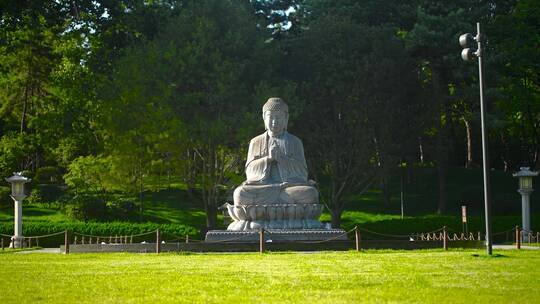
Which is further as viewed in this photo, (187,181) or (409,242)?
(187,181)

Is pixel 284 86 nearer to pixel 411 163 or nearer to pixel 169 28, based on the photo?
pixel 169 28

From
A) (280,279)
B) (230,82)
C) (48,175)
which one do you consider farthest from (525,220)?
(48,175)

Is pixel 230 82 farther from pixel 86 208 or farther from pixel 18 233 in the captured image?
A: pixel 18 233

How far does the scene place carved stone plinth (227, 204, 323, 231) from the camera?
90.1 ft

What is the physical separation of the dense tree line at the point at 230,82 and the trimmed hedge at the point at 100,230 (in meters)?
3.42

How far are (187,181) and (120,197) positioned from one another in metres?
6.17

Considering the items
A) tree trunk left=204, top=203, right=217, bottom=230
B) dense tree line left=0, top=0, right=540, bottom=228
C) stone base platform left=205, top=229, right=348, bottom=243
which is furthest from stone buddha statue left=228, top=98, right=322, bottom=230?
tree trunk left=204, top=203, right=217, bottom=230

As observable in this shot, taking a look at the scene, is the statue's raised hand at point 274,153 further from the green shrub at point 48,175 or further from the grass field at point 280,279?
the green shrub at point 48,175

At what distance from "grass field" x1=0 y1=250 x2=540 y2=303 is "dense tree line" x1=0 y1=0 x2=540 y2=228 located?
53.5 feet

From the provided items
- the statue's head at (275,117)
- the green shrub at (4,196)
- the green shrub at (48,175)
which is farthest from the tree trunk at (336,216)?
the green shrub at (48,175)

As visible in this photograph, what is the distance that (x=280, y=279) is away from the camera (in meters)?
14.6

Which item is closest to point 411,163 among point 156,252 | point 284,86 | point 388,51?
point 388,51

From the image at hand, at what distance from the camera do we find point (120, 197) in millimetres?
42500

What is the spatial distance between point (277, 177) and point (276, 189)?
42.3 inches
